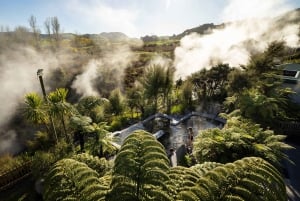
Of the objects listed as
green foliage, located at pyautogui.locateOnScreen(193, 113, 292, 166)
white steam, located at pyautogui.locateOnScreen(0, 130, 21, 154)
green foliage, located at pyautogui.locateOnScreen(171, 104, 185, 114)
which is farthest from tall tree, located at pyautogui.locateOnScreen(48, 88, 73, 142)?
green foliage, located at pyautogui.locateOnScreen(171, 104, 185, 114)

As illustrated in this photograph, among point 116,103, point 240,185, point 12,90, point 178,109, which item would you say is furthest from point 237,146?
point 12,90

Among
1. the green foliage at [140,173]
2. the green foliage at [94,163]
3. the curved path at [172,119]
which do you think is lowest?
the curved path at [172,119]

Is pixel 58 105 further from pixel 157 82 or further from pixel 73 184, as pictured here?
pixel 157 82

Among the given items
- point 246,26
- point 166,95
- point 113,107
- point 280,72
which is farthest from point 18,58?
point 246,26

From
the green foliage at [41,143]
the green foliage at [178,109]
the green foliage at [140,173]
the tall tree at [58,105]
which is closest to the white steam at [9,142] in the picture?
the green foliage at [41,143]

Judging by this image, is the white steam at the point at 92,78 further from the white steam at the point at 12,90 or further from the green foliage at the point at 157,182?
the green foliage at the point at 157,182

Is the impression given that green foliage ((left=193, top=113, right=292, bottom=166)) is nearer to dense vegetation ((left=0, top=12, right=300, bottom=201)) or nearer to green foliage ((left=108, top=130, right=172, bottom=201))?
dense vegetation ((left=0, top=12, right=300, bottom=201))
